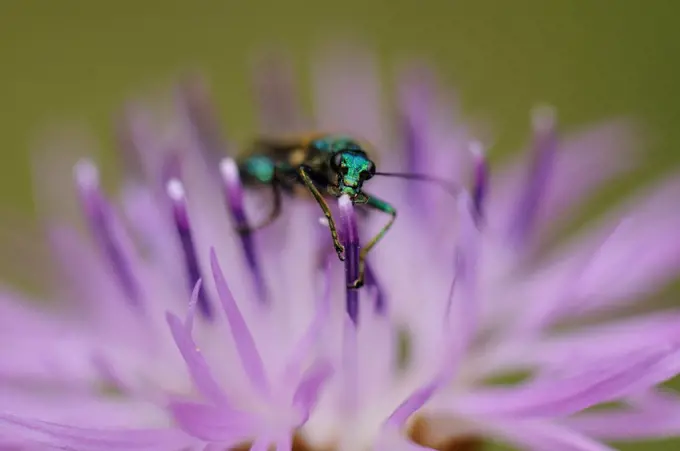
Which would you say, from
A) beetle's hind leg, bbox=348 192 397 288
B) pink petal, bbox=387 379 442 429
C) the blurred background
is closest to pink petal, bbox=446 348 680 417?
pink petal, bbox=387 379 442 429

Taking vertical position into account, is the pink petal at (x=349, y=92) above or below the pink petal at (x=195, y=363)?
above

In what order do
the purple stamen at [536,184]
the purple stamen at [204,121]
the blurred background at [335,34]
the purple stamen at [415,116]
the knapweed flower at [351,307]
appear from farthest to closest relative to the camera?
the blurred background at [335,34]
the purple stamen at [204,121]
the purple stamen at [415,116]
the purple stamen at [536,184]
the knapweed flower at [351,307]

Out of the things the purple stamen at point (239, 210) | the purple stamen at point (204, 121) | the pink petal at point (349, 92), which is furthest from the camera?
the pink petal at point (349, 92)

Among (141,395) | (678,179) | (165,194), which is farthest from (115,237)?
(678,179)

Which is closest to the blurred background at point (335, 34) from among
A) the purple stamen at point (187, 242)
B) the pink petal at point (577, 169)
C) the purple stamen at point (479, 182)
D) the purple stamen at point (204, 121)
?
the pink petal at point (577, 169)

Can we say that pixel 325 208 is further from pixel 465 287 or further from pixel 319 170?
pixel 465 287

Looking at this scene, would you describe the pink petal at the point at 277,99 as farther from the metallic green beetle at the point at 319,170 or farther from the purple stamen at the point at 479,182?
the purple stamen at the point at 479,182

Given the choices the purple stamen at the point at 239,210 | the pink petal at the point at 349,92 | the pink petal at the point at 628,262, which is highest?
the pink petal at the point at 349,92

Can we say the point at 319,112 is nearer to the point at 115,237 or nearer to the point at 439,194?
the point at 439,194
